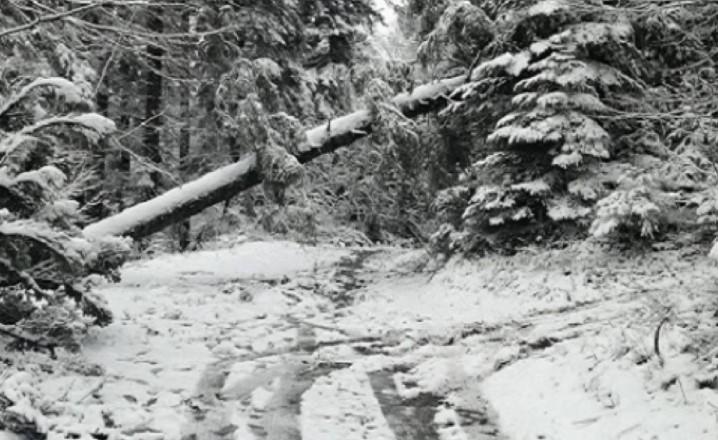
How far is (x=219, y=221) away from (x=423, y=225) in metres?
8.50

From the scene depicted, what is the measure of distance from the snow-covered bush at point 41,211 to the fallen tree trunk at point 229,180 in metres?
3.97

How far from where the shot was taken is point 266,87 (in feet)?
49.9

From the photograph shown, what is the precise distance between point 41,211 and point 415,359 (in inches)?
184

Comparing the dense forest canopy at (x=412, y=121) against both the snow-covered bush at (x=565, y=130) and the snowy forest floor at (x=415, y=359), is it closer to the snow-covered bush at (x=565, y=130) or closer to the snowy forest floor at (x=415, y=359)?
the snow-covered bush at (x=565, y=130)

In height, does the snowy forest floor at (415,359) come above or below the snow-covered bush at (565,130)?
below

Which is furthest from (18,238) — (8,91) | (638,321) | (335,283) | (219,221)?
(219,221)

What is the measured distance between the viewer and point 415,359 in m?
8.79

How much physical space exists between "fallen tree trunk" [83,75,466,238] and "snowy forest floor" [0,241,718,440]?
1.10m

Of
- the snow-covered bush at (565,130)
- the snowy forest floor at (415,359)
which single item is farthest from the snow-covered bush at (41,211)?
the snow-covered bush at (565,130)

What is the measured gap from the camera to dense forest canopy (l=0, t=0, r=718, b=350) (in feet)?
22.8

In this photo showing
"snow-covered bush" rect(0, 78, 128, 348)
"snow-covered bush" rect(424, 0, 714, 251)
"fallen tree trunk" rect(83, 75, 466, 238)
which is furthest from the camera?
"fallen tree trunk" rect(83, 75, 466, 238)

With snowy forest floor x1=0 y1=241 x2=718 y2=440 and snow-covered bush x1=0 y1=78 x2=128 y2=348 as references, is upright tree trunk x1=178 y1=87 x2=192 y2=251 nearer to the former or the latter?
snowy forest floor x1=0 y1=241 x2=718 y2=440

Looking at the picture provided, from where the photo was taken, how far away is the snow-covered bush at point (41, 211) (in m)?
6.74

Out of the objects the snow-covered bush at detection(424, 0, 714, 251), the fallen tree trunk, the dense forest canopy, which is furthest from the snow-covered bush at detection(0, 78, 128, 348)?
the snow-covered bush at detection(424, 0, 714, 251)
